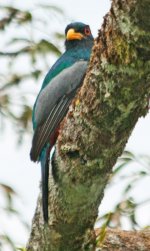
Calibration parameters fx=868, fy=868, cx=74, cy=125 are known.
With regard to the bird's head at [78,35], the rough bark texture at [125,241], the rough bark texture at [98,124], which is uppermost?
the rough bark texture at [98,124]

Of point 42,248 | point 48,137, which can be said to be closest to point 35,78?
point 48,137

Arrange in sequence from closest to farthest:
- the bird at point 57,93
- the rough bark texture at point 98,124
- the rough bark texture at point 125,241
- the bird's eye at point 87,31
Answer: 1. the rough bark texture at point 98,124
2. the rough bark texture at point 125,241
3. the bird at point 57,93
4. the bird's eye at point 87,31

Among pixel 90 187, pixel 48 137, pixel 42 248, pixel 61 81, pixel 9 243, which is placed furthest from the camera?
pixel 61 81

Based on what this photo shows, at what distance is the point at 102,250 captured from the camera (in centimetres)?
476

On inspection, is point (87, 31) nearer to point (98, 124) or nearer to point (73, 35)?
point (73, 35)

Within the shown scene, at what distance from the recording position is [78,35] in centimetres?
759

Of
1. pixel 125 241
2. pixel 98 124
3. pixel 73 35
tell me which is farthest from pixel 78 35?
pixel 98 124

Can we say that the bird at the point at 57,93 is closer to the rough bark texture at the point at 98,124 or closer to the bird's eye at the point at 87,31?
the bird's eye at the point at 87,31

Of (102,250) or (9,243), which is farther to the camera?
(9,243)

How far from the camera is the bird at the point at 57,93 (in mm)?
5172

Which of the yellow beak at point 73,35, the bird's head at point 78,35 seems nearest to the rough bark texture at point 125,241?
the bird's head at point 78,35

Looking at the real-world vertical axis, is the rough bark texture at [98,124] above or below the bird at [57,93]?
above

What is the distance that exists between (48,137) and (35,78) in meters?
1.34

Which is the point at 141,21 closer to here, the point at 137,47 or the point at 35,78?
the point at 137,47
